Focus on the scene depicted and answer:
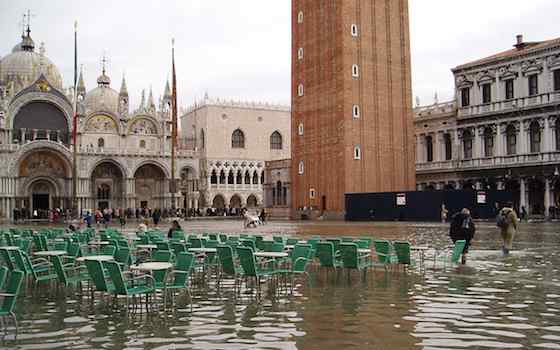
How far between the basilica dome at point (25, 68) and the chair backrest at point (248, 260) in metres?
55.3

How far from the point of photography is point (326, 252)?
12.5m

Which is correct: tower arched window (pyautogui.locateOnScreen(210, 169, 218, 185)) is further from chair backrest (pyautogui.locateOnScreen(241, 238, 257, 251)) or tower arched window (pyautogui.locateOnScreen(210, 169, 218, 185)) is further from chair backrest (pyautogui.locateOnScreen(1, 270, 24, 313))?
chair backrest (pyautogui.locateOnScreen(1, 270, 24, 313))

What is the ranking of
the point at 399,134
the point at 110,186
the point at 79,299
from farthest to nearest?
the point at 110,186, the point at 399,134, the point at 79,299

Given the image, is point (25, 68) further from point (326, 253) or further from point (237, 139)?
point (326, 253)

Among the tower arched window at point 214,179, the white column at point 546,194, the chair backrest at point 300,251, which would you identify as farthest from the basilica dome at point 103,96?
the chair backrest at point 300,251

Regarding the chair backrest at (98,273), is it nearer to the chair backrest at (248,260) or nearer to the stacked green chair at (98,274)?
the stacked green chair at (98,274)

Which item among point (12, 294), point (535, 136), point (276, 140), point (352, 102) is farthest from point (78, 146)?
point (12, 294)

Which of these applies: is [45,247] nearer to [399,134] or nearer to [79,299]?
[79,299]

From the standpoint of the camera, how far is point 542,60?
142 feet

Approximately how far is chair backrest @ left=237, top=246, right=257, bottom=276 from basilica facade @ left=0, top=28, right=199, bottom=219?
143 feet

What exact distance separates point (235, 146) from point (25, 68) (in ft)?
75.8

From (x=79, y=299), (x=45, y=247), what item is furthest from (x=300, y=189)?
(x=79, y=299)

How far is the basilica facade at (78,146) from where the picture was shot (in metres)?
54.1

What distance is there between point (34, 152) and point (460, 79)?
119 ft
